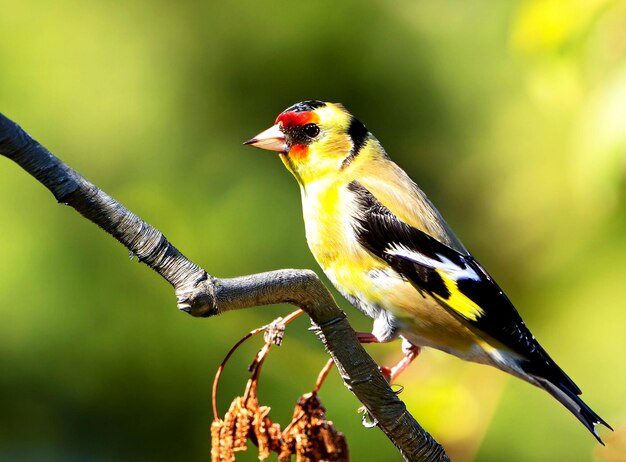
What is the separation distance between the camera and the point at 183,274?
4.01 feet

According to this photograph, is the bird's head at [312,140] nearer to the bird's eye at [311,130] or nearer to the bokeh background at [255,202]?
the bird's eye at [311,130]

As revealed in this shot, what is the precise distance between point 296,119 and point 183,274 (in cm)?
91

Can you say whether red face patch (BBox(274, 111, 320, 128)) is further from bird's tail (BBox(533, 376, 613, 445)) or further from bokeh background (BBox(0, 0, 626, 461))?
bird's tail (BBox(533, 376, 613, 445))

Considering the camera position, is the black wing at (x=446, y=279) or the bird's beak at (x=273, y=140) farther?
the bird's beak at (x=273, y=140)

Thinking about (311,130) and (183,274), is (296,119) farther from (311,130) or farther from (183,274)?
(183,274)

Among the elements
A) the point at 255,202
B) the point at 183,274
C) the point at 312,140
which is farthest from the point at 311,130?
the point at 183,274

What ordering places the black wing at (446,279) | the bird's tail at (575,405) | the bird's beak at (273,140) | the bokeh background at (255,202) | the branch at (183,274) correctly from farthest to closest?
the bokeh background at (255,202), the bird's beak at (273,140), the black wing at (446,279), the bird's tail at (575,405), the branch at (183,274)

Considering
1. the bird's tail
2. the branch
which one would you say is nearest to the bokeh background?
the bird's tail

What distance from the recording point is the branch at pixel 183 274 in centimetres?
115

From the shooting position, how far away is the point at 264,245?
2.70 metres

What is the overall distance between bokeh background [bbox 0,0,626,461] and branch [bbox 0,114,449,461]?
854 mm

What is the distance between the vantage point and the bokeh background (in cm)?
249

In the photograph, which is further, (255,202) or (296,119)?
(255,202)

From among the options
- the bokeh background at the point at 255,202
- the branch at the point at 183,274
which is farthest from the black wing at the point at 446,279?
the branch at the point at 183,274
